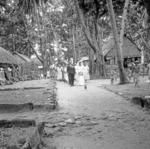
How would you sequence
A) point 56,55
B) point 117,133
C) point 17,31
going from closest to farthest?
point 117,133 → point 17,31 → point 56,55

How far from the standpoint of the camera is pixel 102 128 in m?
5.48

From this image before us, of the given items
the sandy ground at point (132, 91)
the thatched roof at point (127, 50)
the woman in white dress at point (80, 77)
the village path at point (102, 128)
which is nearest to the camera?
the village path at point (102, 128)

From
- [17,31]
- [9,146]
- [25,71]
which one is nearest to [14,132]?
[9,146]

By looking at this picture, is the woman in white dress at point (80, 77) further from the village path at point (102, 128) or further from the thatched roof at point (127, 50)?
the thatched roof at point (127, 50)

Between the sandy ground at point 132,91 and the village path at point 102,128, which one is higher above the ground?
the sandy ground at point 132,91

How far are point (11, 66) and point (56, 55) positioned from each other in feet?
66.3

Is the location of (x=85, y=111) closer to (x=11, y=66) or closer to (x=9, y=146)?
(x=9, y=146)

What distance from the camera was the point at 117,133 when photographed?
5.00 meters

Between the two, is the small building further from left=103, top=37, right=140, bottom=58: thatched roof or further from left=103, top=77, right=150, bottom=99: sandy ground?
left=103, top=77, right=150, bottom=99: sandy ground

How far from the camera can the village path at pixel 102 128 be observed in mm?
4391

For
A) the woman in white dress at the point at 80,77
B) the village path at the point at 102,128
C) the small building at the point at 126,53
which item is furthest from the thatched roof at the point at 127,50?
the village path at the point at 102,128

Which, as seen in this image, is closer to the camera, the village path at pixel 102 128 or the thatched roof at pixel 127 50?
the village path at pixel 102 128

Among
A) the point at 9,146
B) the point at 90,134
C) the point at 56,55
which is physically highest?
the point at 56,55

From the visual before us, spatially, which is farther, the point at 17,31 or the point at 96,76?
the point at 17,31
